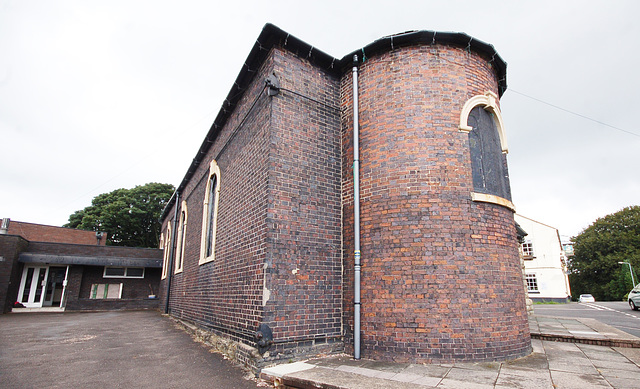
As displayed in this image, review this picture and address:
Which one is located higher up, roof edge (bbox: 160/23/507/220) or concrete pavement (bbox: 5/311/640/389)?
roof edge (bbox: 160/23/507/220)

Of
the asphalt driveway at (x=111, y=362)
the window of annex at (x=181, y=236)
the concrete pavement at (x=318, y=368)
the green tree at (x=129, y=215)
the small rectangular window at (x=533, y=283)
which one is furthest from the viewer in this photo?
the green tree at (x=129, y=215)

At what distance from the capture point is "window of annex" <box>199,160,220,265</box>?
9.68 m

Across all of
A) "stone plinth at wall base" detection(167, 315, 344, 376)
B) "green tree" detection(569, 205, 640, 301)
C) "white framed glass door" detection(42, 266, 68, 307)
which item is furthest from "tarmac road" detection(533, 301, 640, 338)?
"green tree" detection(569, 205, 640, 301)

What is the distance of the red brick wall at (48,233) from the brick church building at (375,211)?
2681 cm

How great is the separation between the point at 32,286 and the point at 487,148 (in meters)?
23.1

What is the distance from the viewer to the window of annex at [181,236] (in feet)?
45.8

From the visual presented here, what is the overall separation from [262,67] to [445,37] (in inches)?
148

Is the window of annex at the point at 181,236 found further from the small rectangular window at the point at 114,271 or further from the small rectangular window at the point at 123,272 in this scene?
the small rectangular window at the point at 114,271

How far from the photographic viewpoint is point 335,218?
6.61 metres

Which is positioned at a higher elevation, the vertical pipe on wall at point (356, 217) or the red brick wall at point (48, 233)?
the red brick wall at point (48, 233)

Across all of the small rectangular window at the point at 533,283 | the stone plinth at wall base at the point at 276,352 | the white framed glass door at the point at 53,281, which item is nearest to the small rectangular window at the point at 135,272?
the white framed glass door at the point at 53,281

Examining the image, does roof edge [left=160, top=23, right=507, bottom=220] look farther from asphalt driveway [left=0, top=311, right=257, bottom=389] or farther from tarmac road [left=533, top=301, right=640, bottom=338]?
tarmac road [left=533, top=301, right=640, bottom=338]

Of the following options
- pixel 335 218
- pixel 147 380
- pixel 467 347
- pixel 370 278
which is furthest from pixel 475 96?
pixel 147 380

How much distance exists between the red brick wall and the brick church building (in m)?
26.8
